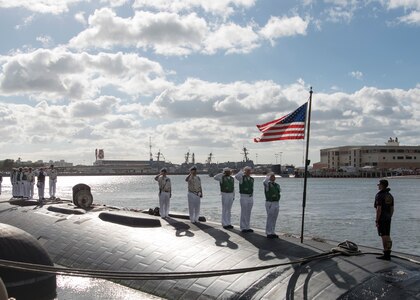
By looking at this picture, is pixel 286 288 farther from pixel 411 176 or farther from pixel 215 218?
pixel 411 176

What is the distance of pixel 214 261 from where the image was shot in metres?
11.1

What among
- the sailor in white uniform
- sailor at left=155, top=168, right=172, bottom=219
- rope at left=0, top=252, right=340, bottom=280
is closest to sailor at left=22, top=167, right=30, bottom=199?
the sailor in white uniform

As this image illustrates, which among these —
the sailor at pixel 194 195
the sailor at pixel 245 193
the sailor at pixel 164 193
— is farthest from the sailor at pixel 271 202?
the sailor at pixel 164 193

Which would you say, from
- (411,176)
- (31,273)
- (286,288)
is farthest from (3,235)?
(411,176)

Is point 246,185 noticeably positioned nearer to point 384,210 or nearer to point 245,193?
point 245,193

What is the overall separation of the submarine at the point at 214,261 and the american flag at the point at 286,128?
2.64 m

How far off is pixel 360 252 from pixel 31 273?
699cm

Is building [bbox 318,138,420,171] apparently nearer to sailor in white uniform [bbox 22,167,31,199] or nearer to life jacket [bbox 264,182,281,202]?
sailor in white uniform [bbox 22,167,31,199]

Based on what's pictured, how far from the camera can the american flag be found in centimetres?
1289

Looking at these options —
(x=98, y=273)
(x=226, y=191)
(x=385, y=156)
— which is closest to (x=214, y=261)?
(x=226, y=191)

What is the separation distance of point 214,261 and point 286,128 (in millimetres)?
4130

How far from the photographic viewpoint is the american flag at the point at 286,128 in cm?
1289

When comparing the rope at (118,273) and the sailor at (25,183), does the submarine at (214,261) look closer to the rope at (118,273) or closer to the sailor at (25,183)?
the rope at (118,273)

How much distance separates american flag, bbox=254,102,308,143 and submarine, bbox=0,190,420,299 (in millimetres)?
2636
